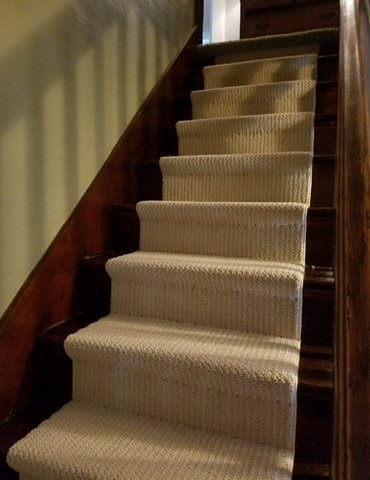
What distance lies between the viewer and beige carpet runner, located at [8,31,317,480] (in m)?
0.85

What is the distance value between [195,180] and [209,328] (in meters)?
0.63

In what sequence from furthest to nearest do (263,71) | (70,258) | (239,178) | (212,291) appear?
(263,71), (239,178), (70,258), (212,291)

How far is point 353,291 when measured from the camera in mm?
492

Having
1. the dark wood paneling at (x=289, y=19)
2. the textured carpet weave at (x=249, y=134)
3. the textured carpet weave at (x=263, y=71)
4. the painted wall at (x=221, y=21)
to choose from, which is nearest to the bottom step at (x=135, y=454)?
the textured carpet weave at (x=249, y=134)

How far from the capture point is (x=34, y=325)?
109 centimetres

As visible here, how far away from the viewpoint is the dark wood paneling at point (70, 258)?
1016mm

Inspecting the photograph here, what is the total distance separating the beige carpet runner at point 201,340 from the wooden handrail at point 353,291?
0.41m

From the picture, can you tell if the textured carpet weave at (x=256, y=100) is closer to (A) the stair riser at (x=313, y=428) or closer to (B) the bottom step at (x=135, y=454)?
(A) the stair riser at (x=313, y=428)

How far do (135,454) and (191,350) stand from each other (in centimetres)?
26

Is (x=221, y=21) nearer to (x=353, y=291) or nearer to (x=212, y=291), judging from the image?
(x=212, y=291)

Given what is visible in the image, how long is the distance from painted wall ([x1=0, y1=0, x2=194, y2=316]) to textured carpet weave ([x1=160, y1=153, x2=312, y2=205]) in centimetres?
30

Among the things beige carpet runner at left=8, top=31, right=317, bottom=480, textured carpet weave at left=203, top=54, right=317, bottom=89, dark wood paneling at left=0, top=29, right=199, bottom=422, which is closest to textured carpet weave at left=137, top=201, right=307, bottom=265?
beige carpet runner at left=8, top=31, right=317, bottom=480

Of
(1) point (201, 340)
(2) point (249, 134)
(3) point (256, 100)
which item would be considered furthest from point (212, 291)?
(3) point (256, 100)

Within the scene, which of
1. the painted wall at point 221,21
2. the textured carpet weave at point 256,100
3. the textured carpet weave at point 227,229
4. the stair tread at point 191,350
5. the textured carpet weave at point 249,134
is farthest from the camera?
the painted wall at point 221,21
